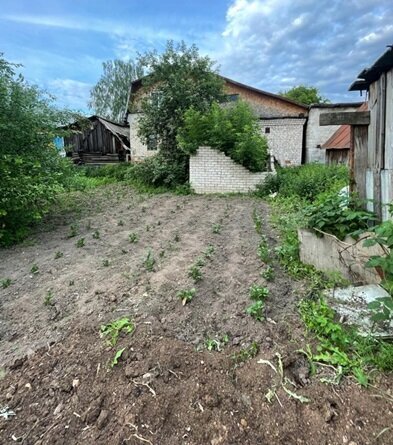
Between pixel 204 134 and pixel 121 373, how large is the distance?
8348 millimetres

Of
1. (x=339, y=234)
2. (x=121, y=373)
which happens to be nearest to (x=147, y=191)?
(x=339, y=234)

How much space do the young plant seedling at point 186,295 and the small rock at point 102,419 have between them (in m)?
1.01

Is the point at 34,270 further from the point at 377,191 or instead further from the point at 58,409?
the point at 377,191

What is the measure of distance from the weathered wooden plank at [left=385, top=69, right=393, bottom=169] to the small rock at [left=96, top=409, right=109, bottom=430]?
266 cm

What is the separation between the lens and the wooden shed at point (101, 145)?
A: 17.7 meters

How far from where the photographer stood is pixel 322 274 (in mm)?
2865

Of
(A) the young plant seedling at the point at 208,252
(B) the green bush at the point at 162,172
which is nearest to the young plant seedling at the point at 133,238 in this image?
(A) the young plant seedling at the point at 208,252

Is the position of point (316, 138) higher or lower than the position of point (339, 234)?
higher

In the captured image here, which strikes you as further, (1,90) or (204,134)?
(204,134)

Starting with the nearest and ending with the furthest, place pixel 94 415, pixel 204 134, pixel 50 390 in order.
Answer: pixel 94 415 → pixel 50 390 → pixel 204 134

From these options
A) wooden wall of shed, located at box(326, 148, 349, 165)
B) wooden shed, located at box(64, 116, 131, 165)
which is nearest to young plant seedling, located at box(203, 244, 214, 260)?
wooden wall of shed, located at box(326, 148, 349, 165)

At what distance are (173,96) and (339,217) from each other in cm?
899

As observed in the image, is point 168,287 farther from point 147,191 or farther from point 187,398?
point 147,191

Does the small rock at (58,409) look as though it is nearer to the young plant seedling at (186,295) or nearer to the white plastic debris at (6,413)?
the white plastic debris at (6,413)
